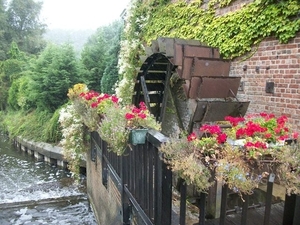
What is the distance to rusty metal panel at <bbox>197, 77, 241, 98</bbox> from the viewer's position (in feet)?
14.2

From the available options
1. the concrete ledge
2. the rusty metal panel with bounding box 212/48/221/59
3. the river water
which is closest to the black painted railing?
the rusty metal panel with bounding box 212/48/221/59

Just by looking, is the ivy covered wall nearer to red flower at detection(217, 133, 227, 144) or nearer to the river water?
red flower at detection(217, 133, 227, 144)

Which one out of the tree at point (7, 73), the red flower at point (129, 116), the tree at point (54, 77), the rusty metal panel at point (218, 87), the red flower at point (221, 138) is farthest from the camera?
the tree at point (7, 73)

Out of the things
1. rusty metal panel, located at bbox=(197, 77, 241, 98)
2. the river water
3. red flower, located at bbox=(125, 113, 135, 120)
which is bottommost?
the river water

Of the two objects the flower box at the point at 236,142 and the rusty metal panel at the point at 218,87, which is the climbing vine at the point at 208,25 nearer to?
the rusty metal panel at the point at 218,87

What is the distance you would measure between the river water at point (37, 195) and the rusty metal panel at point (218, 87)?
3.44m

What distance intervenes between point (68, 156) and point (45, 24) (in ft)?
88.8

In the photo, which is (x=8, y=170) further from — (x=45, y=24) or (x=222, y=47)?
(x=45, y=24)

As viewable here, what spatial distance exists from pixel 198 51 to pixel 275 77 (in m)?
1.41

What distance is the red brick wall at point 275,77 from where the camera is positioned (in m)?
3.43

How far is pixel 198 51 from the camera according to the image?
4629 millimetres

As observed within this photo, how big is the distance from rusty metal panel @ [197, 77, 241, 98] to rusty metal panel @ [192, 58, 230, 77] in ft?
0.54

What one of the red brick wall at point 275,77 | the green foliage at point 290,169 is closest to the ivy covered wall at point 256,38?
the red brick wall at point 275,77

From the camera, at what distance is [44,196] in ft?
23.2
